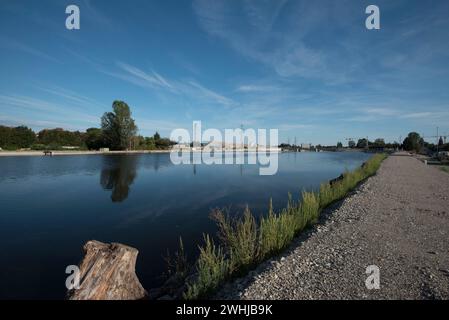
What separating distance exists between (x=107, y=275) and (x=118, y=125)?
201ft

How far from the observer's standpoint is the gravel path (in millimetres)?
3232

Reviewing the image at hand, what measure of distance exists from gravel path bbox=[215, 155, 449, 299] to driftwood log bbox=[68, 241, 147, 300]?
1233 mm

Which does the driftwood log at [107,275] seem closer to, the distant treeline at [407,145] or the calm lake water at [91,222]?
the calm lake water at [91,222]

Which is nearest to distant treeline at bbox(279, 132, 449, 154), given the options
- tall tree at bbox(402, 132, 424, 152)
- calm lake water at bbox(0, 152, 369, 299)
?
tall tree at bbox(402, 132, 424, 152)

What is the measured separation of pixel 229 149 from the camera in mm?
88188

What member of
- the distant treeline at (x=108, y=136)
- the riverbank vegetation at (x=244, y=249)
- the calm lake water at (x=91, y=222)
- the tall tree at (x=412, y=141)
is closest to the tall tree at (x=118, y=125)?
the distant treeline at (x=108, y=136)

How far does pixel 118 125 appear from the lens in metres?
59.3

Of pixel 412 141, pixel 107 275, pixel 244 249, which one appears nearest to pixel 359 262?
pixel 244 249

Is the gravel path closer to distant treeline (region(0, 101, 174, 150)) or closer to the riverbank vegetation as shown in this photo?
the riverbank vegetation

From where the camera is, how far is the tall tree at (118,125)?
2341 inches

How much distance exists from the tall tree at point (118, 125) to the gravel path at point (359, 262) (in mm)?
59813

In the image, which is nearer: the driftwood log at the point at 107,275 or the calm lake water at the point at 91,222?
the driftwood log at the point at 107,275

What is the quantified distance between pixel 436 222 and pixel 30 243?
10001 millimetres

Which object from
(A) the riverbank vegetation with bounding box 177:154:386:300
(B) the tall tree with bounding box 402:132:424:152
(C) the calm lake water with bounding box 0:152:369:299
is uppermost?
(B) the tall tree with bounding box 402:132:424:152
